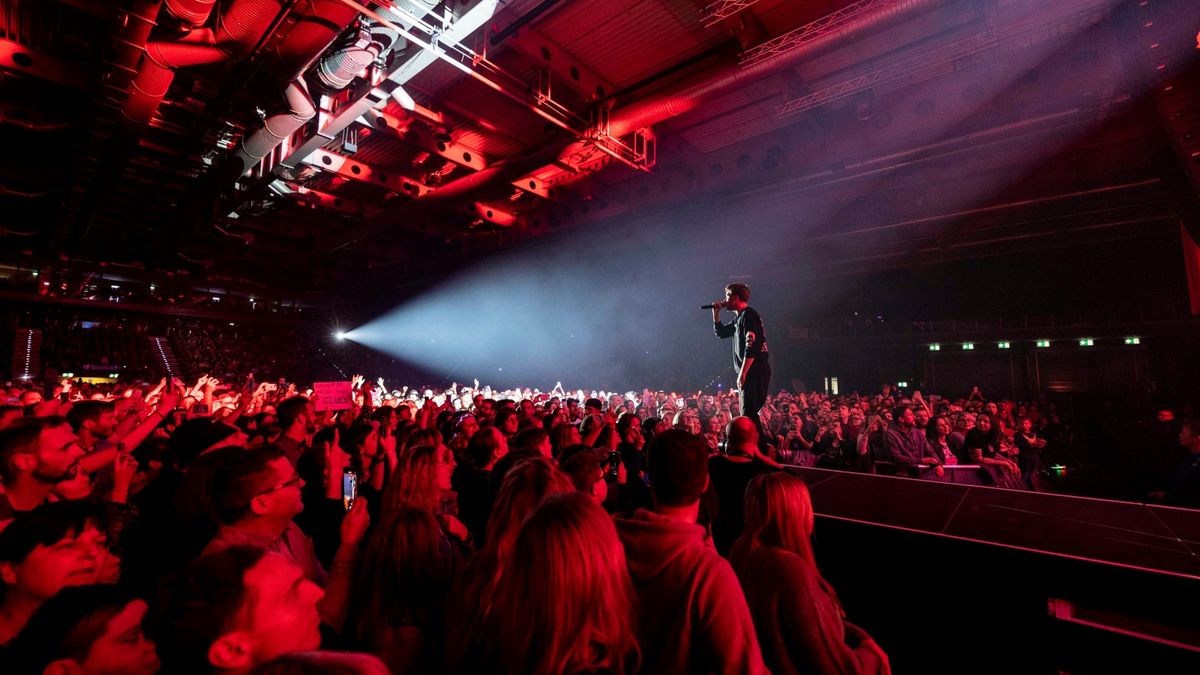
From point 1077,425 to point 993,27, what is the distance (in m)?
10.6

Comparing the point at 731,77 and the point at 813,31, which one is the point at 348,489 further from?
the point at 813,31

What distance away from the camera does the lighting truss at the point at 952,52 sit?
12.8 feet

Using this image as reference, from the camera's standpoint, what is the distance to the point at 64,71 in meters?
4.80

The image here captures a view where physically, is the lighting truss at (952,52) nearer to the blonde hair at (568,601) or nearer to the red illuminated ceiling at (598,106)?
the red illuminated ceiling at (598,106)

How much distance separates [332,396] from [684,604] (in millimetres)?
6749

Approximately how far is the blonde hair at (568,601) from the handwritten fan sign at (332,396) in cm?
649

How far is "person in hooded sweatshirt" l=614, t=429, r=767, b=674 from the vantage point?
114 centimetres

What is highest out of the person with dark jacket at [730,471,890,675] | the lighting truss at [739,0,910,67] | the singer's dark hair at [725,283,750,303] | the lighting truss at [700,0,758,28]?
the lighting truss at [700,0,758,28]

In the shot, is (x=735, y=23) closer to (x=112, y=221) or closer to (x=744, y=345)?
(x=744, y=345)

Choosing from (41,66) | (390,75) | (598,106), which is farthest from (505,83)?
(41,66)

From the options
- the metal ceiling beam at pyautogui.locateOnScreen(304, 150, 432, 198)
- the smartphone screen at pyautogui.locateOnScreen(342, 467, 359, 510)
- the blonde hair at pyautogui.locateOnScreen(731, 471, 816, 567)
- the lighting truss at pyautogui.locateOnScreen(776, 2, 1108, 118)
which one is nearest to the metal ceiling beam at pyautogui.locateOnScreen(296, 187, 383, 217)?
the metal ceiling beam at pyautogui.locateOnScreen(304, 150, 432, 198)

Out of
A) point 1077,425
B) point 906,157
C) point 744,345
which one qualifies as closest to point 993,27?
point 906,157

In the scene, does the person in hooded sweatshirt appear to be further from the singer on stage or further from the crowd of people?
the singer on stage

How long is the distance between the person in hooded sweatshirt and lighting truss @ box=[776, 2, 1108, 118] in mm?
5038
